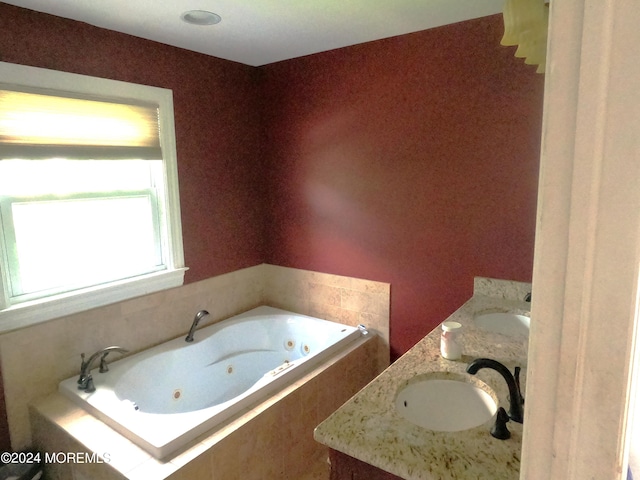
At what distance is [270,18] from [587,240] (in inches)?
87.7

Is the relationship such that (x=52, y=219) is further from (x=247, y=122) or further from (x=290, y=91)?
(x=290, y=91)

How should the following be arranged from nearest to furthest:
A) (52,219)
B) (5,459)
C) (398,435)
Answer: (398,435)
(5,459)
(52,219)

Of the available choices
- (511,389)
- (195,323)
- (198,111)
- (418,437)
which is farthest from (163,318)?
(511,389)

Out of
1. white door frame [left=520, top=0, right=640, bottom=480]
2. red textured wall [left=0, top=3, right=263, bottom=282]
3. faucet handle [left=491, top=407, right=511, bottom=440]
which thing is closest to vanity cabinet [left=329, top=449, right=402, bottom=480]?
faucet handle [left=491, top=407, right=511, bottom=440]

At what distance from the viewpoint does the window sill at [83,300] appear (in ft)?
6.75

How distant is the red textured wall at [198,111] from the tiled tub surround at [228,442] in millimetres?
1150

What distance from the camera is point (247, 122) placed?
3.22m

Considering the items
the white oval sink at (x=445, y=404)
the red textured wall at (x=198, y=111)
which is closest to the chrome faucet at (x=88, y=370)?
the red textured wall at (x=198, y=111)

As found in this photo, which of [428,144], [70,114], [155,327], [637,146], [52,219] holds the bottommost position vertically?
[155,327]

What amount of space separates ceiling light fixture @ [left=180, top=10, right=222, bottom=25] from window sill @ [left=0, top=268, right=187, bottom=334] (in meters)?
1.50

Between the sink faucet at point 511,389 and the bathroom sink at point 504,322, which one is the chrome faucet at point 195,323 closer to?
the bathroom sink at point 504,322

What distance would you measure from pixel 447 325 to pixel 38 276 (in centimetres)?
208

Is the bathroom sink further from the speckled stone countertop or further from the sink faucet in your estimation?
the sink faucet

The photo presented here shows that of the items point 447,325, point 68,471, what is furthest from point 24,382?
point 447,325
